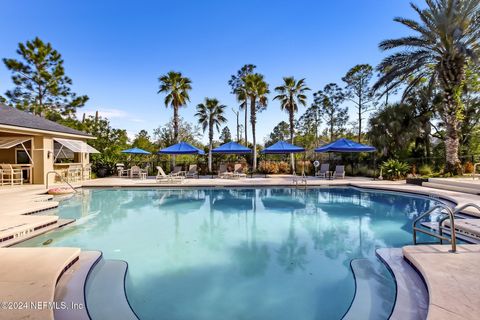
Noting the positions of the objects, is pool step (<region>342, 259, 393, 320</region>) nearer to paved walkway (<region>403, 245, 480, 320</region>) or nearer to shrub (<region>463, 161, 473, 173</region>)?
paved walkway (<region>403, 245, 480, 320</region>)

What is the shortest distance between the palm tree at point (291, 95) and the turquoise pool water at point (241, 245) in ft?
37.2

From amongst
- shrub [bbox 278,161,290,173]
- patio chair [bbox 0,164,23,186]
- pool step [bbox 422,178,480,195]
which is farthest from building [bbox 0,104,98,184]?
pool step [bbox 422,178,480,195]

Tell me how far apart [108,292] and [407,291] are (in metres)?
3.94

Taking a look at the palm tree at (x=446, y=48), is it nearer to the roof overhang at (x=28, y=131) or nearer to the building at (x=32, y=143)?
the roof overhang at (x=28, y=131)

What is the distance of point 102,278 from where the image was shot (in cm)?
390

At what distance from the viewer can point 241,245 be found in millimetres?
5816

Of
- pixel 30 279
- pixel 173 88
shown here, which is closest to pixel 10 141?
pixel 173 88

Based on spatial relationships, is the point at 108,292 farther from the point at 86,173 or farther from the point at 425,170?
the point at 425,170

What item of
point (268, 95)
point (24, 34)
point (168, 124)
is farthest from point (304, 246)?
point (24, 34)

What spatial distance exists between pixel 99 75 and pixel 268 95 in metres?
13.7

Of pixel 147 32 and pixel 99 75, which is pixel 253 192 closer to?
pixel 147 32

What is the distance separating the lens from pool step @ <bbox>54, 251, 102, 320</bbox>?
8.83 feet

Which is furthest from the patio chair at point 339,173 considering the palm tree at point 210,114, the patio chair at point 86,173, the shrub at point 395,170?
the patio chair at point 86,173

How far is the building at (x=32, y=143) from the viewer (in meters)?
13.1
